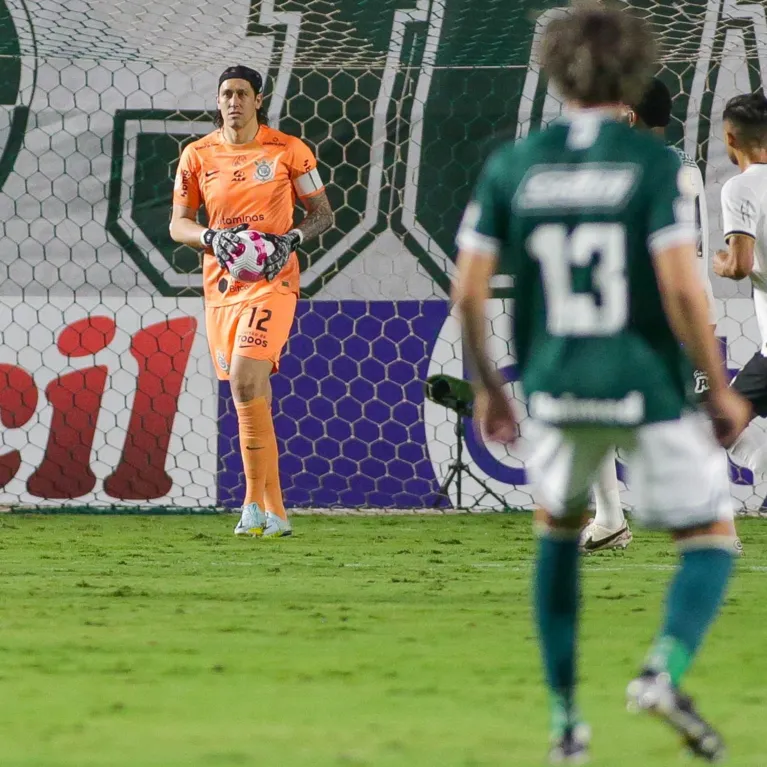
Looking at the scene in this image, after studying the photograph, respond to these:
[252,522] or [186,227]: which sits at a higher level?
[186,227]

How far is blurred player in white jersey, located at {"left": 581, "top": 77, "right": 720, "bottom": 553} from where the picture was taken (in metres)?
5.09

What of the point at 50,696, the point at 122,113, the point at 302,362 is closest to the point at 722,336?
the point at 302,362

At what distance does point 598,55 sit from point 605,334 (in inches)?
17.2

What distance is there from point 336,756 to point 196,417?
15.6 feet

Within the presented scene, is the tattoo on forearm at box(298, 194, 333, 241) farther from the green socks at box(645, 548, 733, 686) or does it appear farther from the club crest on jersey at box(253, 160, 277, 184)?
the green socks at box(645, 548, 733, 686)

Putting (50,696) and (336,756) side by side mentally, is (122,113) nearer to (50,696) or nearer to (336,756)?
(50,696)

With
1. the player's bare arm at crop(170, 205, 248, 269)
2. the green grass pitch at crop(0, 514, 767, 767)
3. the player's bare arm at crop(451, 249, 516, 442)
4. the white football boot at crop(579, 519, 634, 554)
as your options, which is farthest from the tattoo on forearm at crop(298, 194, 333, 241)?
the player's bare arm at crop(451, 249, 516, 442)

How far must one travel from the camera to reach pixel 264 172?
631 cm

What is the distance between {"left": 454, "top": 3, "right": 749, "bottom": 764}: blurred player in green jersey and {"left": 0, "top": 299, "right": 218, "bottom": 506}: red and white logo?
4.74 meters

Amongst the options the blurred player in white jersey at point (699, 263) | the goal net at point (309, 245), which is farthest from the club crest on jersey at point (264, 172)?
the blurred player in white jersey at point (699, 263)

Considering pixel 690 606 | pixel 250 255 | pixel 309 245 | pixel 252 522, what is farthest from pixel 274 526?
pixel 690 606

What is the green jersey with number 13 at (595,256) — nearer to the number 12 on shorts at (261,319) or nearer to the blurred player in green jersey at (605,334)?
the blurred player in green jersey at (605,334)

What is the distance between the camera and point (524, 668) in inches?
133

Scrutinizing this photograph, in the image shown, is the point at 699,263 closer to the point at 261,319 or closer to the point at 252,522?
the point at 261,319
